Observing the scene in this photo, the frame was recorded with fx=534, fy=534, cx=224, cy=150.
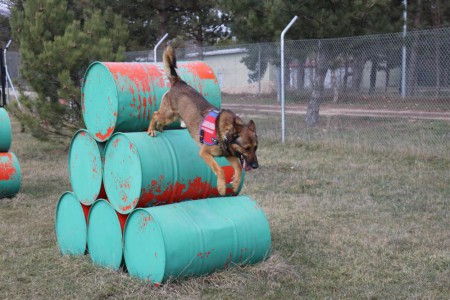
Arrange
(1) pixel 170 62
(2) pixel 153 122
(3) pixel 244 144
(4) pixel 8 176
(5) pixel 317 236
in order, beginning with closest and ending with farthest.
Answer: (3) pixel 244 144 < (2) pixel 153 122 < (1) pixel 170 62 < (5) pixel 317 236 < (4) pixel 8 176

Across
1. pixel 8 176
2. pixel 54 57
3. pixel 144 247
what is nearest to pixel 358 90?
pixel 54 57

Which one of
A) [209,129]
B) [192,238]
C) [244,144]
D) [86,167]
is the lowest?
[192,238]

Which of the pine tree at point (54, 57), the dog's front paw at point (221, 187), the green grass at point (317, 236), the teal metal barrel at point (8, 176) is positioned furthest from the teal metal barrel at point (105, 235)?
the pine tree at point (54, 57)

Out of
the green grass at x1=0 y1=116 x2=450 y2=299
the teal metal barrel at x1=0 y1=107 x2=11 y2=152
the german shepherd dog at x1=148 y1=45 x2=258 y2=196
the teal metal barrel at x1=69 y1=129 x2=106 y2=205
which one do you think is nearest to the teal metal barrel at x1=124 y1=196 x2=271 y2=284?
the green grass at x1=0 y1=116 x2=450 y2=299

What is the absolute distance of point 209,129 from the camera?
453 centimetres

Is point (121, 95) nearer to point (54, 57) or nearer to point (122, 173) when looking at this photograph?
point (122, 173)

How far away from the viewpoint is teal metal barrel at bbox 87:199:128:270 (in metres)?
4.80

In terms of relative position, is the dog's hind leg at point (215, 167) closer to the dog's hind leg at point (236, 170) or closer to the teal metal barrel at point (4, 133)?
the dog's hind leg at point (236, 170)

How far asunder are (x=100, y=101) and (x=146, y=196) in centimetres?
114

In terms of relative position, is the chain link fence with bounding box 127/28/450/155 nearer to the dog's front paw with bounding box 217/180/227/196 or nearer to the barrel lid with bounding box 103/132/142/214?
the dog's front paw with bounding box 217/180/227/196

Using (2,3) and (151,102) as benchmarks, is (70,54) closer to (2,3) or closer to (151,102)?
(151,102)

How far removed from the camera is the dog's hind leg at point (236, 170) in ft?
15.3

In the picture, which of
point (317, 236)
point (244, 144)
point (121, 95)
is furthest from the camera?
point (317, 236)

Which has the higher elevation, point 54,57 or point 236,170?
point 54,57
